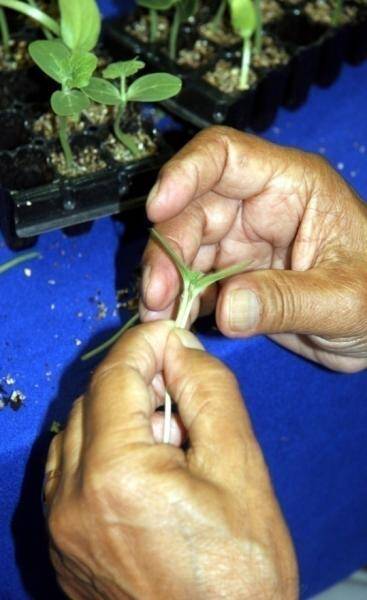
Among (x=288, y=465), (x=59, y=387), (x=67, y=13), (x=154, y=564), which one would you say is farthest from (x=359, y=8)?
(x=154, y=564)

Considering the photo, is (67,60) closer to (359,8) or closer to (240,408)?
(240,408)

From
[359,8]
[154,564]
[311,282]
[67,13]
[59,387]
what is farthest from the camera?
[359,8]

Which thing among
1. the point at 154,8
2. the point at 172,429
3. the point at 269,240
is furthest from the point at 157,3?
the point at 172,429

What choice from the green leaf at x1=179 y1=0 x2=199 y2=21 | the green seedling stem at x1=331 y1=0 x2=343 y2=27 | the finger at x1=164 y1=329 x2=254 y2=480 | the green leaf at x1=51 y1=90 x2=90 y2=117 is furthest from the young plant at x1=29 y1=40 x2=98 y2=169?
the green seedling stem at x1=331 y1=0 x2=343 y2=27

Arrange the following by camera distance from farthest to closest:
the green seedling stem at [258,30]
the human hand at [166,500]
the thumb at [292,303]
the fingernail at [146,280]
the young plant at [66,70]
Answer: the green seedling stem at [258,30] → the young plant at [66,70] → the fingernail at [146,280] → the thumb at [292,303] → the human hand at [166,500]

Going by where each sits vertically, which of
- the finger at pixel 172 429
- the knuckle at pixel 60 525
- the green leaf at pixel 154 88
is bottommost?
the finger at pixel 172 429

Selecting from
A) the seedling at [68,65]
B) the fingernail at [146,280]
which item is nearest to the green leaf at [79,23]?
the seedling at [68,65]

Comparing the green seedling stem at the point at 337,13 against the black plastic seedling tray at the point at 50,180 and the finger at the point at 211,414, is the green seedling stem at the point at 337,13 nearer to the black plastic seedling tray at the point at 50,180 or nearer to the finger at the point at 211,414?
the black plastic seedling tray at the point at 50,180
